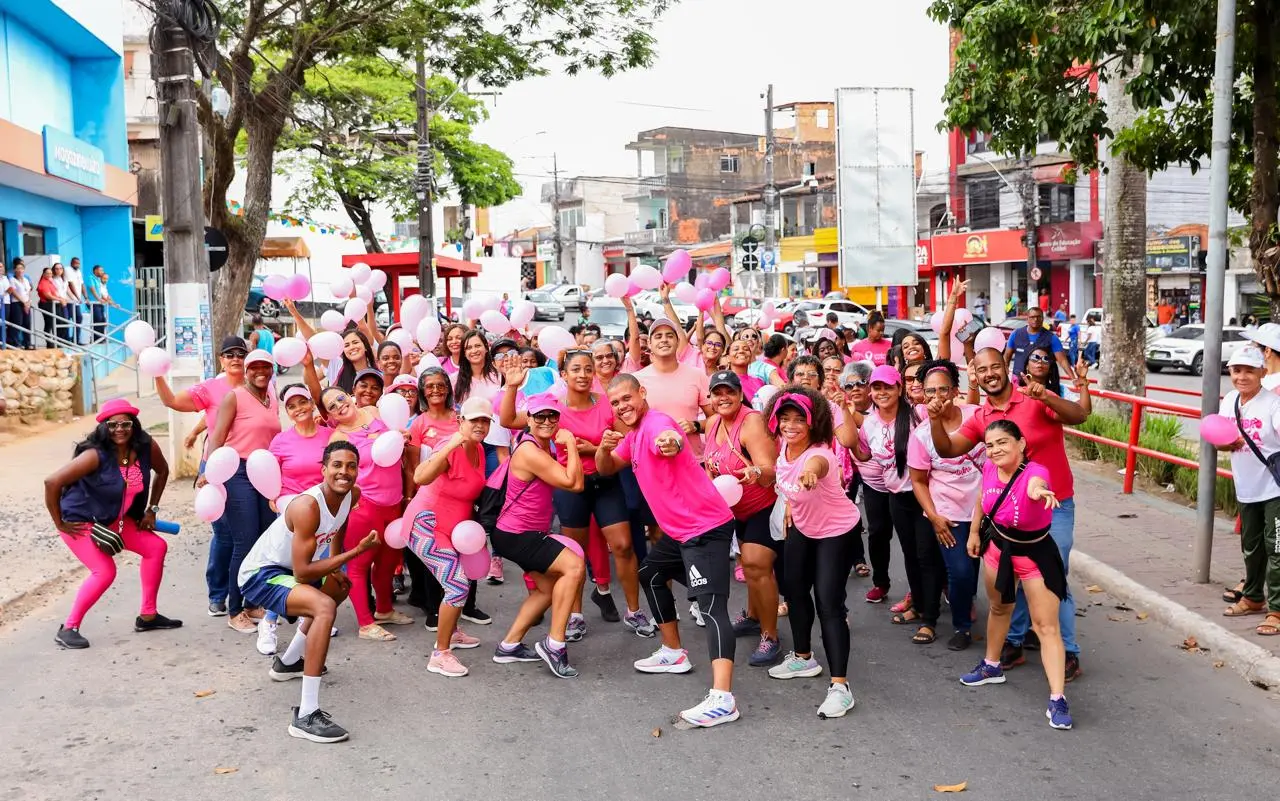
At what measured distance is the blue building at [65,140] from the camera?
68.8ft

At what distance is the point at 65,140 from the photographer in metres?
21.4

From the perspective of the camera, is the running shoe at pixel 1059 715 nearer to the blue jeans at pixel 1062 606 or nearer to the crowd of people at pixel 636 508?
the crowd of people at pixel 636 508

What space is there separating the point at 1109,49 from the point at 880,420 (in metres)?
3.55

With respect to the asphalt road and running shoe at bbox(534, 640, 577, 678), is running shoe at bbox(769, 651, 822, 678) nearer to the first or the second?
the asphalt road

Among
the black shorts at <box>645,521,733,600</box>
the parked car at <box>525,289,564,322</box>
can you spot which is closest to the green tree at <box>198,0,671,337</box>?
the black shorts at <box>645,521,733,600</box>

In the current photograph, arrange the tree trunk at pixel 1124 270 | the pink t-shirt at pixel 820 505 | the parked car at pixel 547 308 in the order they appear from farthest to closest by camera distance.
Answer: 1. the parked car at pixel 547 308
2. the tree trunk at pixel 1124 270
3. the pink t-shirt at pixel 820 505

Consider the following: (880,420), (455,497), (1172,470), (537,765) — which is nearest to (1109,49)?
(880,420)

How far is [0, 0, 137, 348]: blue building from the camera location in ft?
68.8

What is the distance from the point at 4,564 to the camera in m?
9.39

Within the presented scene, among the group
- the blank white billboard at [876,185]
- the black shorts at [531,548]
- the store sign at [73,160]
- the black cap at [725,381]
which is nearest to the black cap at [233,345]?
the black shorts at [531,548]

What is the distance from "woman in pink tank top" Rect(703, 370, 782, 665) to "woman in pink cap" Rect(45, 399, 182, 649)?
3.33 metres

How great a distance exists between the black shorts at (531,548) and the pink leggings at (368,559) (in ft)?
3.59

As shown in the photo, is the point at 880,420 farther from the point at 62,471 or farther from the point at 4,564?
the point at 4,564

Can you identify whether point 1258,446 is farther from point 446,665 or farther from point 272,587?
point 272,587
